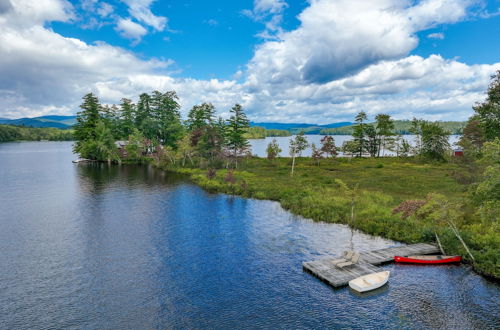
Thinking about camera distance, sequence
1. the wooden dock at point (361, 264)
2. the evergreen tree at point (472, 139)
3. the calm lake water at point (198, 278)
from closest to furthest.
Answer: the calm lake water at point (198, 278)
the wooden dock at point (361, 264)
the evergreen tree at point (472, 139)

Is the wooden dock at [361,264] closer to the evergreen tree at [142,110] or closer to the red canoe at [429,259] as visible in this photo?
the red canoe at [429,259]

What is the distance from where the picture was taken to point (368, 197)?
49.0 metres

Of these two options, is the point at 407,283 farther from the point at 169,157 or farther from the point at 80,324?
the point at 169,157

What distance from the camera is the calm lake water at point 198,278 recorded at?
67.6 ft

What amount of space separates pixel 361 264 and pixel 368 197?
906 inches

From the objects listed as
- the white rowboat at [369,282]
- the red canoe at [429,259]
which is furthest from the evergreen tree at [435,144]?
the white rowboat at [369,282]

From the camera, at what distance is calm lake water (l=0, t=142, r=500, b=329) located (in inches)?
811

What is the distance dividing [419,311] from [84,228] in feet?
124

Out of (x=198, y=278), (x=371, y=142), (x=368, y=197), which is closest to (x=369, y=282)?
(x=198, y=278)

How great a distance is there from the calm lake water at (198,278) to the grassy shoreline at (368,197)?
7.49ft

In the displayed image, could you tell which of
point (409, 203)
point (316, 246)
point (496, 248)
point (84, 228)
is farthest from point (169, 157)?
point (496, 248)

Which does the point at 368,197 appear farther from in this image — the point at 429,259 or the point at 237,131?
the point at 237,131

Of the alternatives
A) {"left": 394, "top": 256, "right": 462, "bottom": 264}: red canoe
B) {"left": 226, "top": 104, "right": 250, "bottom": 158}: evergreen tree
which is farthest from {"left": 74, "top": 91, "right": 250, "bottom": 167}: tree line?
{"left": 394, "top": 256, "right": 462, "bottom": 264}: red canoe

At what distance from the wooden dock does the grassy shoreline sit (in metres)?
2.35
